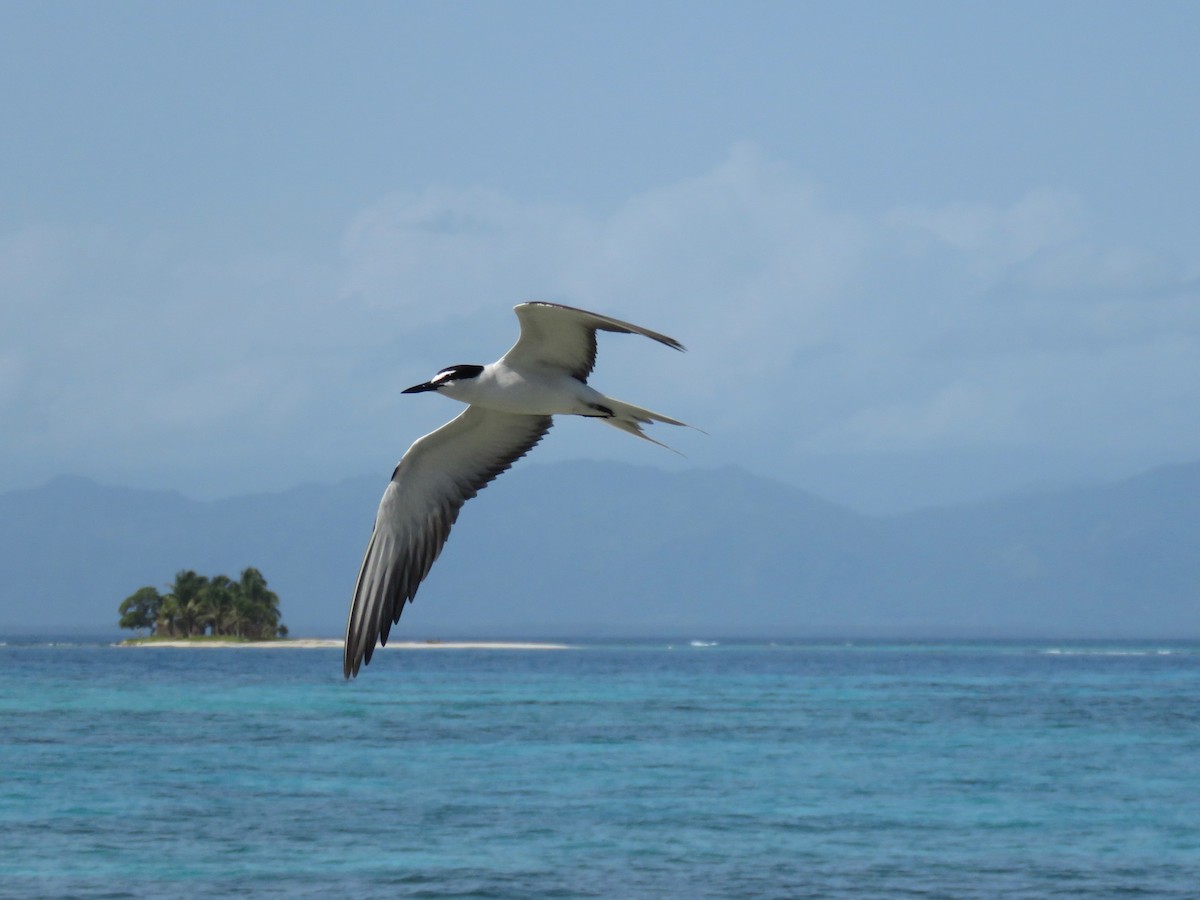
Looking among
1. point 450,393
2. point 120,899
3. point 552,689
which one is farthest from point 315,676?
point 450,393

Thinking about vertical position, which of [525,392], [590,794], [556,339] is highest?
[556,339]

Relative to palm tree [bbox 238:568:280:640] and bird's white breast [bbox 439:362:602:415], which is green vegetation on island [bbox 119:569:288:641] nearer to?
palm tree [bbox 238:568:280:640]

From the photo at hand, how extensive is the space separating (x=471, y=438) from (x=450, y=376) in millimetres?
1590

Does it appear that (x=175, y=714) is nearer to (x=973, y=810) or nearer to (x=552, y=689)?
(x=552, y=689)

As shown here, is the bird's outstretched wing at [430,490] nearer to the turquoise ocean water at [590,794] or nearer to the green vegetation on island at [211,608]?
the turquoise ocean water at [590,794]

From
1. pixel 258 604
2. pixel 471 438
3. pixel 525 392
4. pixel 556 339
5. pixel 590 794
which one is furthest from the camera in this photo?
pixel 258 604

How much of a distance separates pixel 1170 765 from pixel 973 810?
1392 cm

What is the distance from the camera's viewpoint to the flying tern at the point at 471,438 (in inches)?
550

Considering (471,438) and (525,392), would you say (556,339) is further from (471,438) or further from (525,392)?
(471,438)

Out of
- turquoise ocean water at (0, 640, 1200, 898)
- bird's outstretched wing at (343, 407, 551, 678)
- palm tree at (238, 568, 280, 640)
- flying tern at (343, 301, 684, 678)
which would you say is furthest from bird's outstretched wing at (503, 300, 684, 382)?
palm tree at (238, 568, 280, 640)

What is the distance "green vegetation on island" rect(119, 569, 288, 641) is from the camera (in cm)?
13912

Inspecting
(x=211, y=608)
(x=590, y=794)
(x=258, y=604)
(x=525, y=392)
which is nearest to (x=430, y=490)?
(x=525, y=392)

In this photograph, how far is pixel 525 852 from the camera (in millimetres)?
35312

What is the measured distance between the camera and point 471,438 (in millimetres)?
15883
